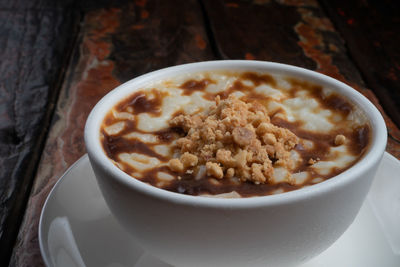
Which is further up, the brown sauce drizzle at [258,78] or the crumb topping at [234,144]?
the crumb topping at [234,144]

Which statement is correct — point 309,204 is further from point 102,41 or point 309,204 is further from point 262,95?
point 102,41

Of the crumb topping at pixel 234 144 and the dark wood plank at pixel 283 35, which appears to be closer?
the crumb topping at pixel 234 144

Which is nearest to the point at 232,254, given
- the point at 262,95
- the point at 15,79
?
the point at 262,95

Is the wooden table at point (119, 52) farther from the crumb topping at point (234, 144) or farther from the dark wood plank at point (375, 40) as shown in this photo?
the crumb topping at point (234, 144)

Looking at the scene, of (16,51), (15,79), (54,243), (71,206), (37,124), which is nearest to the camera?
(54,243)

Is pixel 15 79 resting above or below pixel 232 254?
below

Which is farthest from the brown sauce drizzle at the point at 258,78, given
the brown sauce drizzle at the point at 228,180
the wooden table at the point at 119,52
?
the wooden table at the point at 119,52

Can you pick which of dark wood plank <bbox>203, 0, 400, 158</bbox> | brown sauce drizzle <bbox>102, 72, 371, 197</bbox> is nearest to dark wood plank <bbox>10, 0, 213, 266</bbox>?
dark wood plank <bbox>203, 0, 400, 158</bbox>
